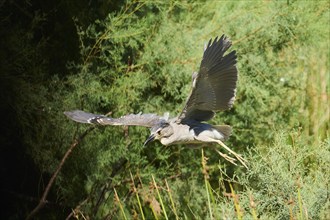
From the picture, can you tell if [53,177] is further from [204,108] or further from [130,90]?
[204,108]

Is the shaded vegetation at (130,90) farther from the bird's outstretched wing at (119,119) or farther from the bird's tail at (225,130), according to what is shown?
the bird's tail at (225,130)

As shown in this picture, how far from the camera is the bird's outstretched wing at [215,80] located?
3.39m

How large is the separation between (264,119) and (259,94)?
33 cm

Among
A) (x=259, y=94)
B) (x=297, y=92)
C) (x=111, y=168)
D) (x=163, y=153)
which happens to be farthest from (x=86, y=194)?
(x=297, y=92)

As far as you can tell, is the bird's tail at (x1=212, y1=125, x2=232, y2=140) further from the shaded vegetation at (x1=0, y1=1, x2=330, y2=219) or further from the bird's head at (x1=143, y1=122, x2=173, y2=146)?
the shaded vegetation at (x1=0, y1=1, x2=330, y2=219)

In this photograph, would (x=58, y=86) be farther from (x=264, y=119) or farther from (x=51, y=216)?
(x=264, y=119)

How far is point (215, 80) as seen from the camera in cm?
351

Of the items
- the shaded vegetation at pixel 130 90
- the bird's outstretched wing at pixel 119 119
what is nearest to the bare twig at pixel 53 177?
the shaded vegetation at pixel 130 90

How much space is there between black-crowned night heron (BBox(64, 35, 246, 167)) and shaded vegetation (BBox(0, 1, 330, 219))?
3.21 ft

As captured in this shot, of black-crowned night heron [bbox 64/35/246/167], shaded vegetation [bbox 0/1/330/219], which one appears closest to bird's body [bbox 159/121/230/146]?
black-crowned night heron [bbox 64/35/246/167]

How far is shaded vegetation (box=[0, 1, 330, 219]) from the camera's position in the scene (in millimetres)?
4797

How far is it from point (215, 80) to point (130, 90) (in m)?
1.54

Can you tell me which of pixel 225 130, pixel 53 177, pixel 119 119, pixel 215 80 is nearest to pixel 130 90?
pixel 53 177

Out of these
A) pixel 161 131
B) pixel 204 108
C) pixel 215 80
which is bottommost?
pixel 161 131
